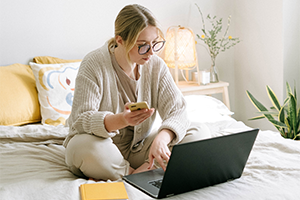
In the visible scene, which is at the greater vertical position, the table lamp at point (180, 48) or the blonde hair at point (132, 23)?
the blonde hair at point (132, 23)

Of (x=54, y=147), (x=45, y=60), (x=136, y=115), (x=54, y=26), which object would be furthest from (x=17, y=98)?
(x=136, y=115)

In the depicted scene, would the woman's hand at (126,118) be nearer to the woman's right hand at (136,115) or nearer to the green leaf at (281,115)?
the woman's right hand at (136,115)

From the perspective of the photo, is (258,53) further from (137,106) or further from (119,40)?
(137,106)

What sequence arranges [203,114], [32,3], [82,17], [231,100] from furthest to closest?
[231,100] < [82,17] < [32,3] < [203,114]

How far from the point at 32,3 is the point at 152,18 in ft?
4.26

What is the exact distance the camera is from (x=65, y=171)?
3.92 feet

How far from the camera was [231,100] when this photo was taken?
3004 mm

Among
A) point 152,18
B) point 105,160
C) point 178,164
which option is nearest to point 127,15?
point 152,18

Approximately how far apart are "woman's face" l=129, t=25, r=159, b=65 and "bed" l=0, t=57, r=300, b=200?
50cm

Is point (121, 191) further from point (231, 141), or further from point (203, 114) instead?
point (203, 114)

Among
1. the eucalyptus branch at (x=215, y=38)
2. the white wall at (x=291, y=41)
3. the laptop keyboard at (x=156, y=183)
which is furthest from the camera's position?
the eucalyptus branch at (x=215, y=38)

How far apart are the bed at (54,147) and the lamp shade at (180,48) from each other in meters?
0.48

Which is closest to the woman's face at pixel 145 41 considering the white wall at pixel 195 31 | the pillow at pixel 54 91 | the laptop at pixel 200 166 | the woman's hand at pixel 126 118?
the woman's hand at pixel 126 118

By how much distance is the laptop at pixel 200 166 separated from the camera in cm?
84
